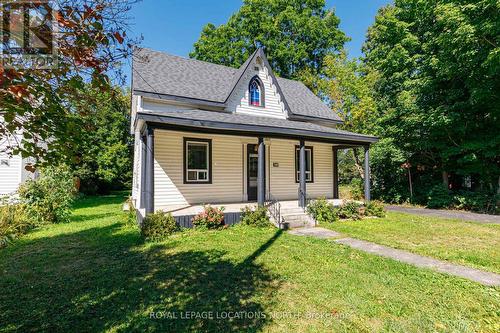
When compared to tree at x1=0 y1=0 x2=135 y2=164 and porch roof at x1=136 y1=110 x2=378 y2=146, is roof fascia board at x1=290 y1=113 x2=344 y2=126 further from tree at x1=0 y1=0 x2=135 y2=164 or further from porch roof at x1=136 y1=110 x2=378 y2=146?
tree at x1=0 y1=0 x2=135 y2=164

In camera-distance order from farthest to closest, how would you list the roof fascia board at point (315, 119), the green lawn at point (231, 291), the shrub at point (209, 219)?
1. the roof fascia board at point (315, 119)
2. the shrub at point (209, 219)
3. the green lawn at point (231, 291)

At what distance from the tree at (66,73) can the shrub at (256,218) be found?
7.07 metres

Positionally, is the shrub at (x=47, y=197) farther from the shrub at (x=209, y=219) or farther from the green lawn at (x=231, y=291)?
the shrub at (x=209, y=219)

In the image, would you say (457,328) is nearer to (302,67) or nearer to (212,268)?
(212,268)

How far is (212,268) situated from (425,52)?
1717 cm

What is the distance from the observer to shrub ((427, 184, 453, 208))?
1398 centimetres

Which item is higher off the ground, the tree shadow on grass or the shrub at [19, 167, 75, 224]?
the shrub at [19, 167, 75, 224]

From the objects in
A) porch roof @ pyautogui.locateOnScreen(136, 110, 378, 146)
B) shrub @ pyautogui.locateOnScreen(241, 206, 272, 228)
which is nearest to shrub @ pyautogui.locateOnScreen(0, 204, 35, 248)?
porch roof @ pyautogui.locateOnScreen(136, 110, 378, 146)

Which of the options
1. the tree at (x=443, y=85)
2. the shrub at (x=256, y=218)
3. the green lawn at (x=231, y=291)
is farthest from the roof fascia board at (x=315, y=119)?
the green lawn at (x=231, y=291)

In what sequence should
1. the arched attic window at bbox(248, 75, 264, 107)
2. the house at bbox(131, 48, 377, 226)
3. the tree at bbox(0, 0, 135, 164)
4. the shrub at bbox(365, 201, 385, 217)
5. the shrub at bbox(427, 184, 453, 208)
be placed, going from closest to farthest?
the tree at bbox(0, 0, 135, 164)
the house at bbox(131, 48, 377, 226)
the shrub at bbox(365, 201, 385, 217)
the arched attic window at bbox(248, 75, 264, 107)
the shrub at bbox(427, 184, 453, 208)

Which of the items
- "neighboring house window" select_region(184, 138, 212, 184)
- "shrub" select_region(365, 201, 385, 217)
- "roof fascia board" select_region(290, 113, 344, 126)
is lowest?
"shrub" select_region(365, 201, 385, 217)

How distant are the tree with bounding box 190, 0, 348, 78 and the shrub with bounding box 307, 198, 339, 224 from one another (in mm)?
21948

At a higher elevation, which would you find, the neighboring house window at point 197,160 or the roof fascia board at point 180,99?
the roof fascia board at point 180,99

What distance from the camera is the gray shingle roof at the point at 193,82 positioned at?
38.8 ft
